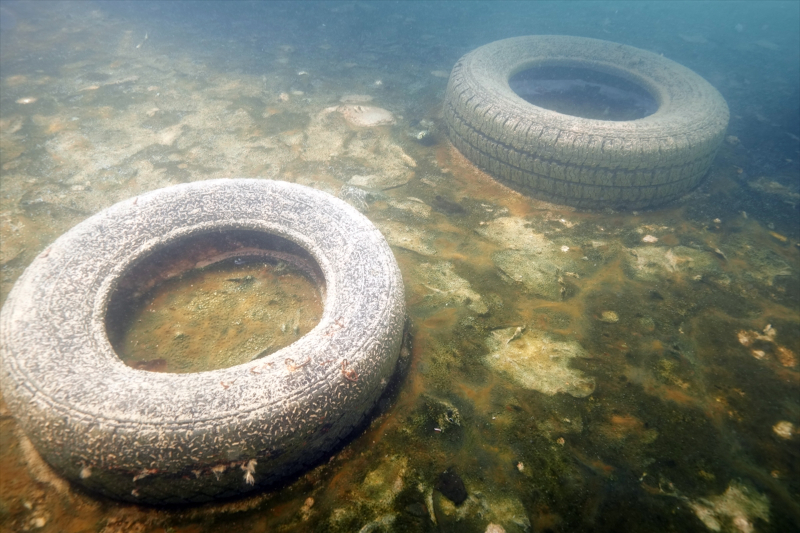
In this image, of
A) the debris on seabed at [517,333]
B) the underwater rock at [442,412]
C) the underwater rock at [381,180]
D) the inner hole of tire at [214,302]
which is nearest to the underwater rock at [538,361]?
the debris on seabed at [517,333]

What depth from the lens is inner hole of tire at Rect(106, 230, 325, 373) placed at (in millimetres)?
2678

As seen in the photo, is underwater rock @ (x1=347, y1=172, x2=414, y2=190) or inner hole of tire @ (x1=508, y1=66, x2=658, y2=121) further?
inner hole of tire @ (x1=508, y1=66, x2=658, y2=121)

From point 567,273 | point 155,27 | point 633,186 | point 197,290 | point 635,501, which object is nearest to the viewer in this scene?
point 635,501

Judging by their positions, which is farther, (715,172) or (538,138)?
(715,172)

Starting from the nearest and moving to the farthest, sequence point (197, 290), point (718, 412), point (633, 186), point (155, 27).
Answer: point (718, 412) < point (197, 290) < point (633, 186) < point (155, 27)

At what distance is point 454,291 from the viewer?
3.18m

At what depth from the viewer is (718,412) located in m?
2.42

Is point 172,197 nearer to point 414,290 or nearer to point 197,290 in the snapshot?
point 197,290

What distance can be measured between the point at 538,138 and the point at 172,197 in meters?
3.57

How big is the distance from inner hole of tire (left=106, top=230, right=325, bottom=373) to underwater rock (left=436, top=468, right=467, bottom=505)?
138cm

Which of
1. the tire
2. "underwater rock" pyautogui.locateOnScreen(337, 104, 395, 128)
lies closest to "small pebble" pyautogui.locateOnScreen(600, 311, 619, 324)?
the tire

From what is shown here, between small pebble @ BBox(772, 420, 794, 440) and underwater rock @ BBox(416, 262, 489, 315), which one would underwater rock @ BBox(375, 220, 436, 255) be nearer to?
underwater rock @ BBox(416, 262, 489, 315)

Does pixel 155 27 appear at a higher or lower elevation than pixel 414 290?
higher

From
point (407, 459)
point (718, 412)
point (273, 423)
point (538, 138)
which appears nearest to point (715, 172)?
point (538, 138)
